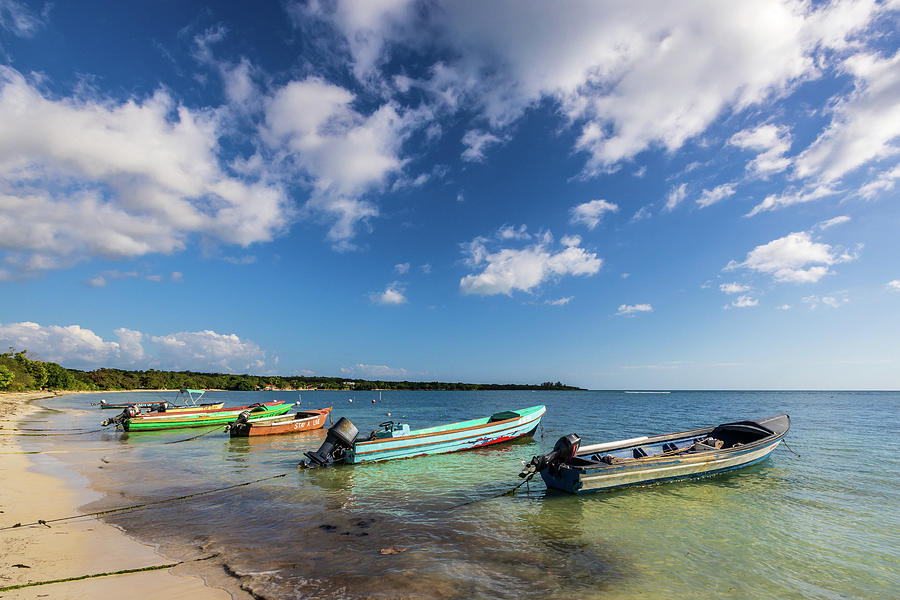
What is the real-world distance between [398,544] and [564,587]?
12.7 ft

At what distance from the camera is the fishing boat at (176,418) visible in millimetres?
31062

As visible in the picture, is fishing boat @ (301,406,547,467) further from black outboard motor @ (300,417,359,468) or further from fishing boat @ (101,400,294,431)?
fishing boat @ (101,400,294,431)

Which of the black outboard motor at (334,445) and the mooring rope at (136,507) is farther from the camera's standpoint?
the black outboard motor at (334,445)

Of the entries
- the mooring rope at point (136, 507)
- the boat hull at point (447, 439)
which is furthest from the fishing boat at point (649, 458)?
the mooring rope at point (136, 507)

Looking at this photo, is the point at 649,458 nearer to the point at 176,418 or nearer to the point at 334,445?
the point at 334,445

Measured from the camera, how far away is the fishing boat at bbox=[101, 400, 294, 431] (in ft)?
102

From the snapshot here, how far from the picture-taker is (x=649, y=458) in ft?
47.2

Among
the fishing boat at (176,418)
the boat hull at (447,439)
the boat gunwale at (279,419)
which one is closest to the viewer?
the boat hull at (447,439)

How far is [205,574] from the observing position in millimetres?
7512

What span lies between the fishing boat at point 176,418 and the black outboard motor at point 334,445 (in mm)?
14637

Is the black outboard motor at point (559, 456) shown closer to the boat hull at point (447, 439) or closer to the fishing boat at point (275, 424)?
the boat hull at point (447, 439)

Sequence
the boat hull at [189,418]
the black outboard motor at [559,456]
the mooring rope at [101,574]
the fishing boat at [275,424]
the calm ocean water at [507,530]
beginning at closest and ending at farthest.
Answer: the mooring rope at [101,574], the calm ocean water at [507,530], the black outboard motor at [559,456], the fishing boat at [275,424], the boat hull at [189,418]

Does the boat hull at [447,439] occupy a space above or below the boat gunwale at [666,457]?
below

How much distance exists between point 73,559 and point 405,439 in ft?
41.6
